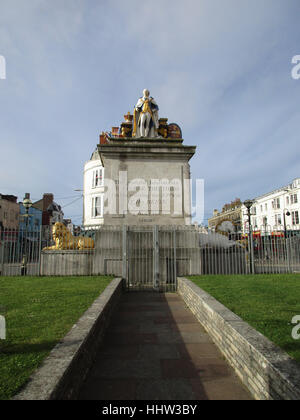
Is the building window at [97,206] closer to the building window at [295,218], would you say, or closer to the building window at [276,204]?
the building window at [295,218]

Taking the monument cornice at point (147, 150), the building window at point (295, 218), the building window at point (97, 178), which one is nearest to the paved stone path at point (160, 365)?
the monument cornice at point (147, 150)

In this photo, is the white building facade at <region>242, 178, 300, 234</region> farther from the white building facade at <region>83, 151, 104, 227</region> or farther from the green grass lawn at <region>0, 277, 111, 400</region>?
the green grass lawn at <region>0, 277, 111, 400</region>

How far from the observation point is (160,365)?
404cm

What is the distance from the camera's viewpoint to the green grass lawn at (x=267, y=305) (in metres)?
3.91

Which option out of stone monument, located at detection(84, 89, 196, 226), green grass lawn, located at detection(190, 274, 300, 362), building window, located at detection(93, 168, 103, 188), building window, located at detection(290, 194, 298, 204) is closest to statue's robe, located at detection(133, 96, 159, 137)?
stone monument, located at detection(84, 89, 196, 226)

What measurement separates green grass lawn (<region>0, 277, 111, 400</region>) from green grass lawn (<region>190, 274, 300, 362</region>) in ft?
9.67

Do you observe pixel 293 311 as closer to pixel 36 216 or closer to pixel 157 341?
pixel 157 341

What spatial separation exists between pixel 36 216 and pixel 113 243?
4708 cm

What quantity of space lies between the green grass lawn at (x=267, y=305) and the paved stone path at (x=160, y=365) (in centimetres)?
78

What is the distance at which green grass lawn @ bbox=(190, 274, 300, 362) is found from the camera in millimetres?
3912

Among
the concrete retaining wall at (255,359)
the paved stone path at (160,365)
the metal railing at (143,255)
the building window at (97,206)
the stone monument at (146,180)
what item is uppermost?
the building window at (97,206)

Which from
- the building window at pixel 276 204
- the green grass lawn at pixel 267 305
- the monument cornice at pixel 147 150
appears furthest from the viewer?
the building window at pixel 276 204

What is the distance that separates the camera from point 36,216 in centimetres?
5347
